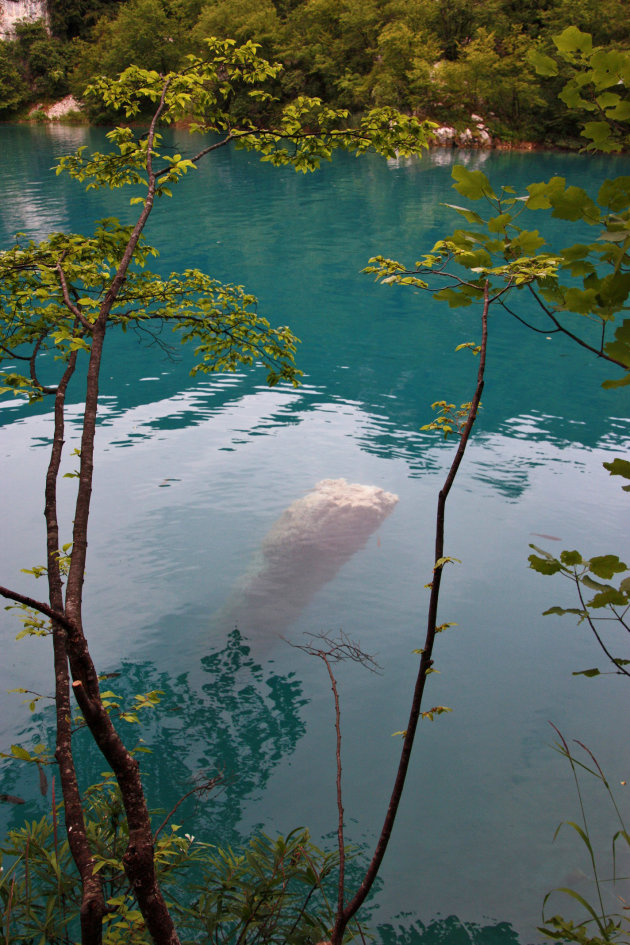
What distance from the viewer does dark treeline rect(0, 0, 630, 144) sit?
37.0 metres

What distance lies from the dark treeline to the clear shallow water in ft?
96.2

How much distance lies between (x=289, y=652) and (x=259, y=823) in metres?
1.46

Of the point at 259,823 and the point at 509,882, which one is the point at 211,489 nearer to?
the point at 259,823

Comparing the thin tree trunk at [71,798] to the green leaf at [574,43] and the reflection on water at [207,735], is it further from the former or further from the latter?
the reflection on water at [207,735]

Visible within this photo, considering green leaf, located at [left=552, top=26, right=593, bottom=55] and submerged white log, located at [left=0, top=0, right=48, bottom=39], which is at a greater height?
submerged white log, located at [left=0, top=0, right=48, bottom=39]

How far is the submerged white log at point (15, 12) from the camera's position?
180 ft

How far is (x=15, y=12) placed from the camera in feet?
181

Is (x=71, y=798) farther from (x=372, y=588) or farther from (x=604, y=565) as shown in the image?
(x=372, y=588)

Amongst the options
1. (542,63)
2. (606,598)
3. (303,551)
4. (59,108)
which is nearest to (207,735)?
(303,551)

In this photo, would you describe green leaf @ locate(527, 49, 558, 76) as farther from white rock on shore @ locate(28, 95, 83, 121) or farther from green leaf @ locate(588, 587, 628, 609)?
white rock on shore @ locate(28, 95, 83, 121)

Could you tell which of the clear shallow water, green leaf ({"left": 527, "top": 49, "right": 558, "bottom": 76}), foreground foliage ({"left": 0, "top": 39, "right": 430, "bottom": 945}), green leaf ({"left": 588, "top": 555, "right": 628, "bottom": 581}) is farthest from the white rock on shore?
green leaf ({"left": 588, "top": 555, "right": 628, "bottom": 581})

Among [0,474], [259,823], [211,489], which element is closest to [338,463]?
[211,489]

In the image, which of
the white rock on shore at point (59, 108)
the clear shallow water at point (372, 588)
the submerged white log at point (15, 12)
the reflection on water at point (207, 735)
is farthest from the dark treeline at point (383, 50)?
the reflection on water at point (207, 735)

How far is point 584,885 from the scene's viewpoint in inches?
137
